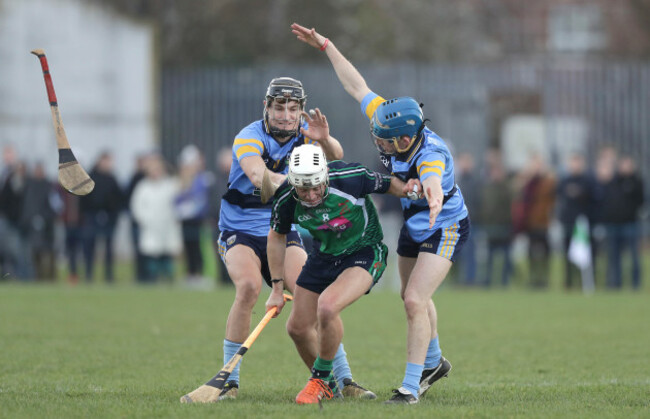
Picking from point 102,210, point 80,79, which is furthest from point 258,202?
point 80,79

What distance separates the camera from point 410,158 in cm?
775

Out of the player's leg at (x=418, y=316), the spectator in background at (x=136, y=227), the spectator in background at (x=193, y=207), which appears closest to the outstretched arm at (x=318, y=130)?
→ the player's leg at (x=418, y=316)

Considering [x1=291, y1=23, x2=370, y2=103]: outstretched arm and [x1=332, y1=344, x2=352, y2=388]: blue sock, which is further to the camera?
[x1=291, y1=23, x2=370, y2=103]: outstretched arm

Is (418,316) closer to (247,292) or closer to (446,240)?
(446,240)

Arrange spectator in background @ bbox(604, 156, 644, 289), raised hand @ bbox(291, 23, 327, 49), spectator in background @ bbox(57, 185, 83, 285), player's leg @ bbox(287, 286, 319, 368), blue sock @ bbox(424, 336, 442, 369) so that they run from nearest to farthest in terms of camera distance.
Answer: player's leg @ bbox(287, 286, 319, 368)
blue sock @ bbox(424, 336, 442, 369)
raised hand @ bbox(291, 23, 327, 49)
spectator in background @ bbox(604, 156, 644, 289)
spectator in background @ bbox(57, 185, 83, 285)

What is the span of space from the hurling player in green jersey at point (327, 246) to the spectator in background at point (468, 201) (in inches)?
430

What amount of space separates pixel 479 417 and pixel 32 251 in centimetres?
1440

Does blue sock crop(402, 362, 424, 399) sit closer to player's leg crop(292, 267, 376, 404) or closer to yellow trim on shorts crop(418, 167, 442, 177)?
player's leg crop(292, 267, 376, 404)

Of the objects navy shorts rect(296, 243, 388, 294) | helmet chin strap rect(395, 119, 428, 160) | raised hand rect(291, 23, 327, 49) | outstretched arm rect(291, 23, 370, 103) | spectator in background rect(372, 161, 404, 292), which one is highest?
raised hand rect(291, 23, 327, 49)

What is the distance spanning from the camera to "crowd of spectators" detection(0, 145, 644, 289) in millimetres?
17953

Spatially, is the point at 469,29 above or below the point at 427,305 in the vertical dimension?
above

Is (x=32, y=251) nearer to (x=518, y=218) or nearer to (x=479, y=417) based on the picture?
(x=518, y=218)

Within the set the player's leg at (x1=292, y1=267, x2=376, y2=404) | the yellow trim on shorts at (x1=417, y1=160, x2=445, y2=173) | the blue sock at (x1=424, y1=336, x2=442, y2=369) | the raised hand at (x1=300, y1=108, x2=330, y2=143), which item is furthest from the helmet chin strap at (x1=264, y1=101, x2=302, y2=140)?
the blue sock at (x1=424, y1=336, x2=442, y2=369)

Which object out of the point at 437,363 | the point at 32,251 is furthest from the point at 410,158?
the point at 32,251
